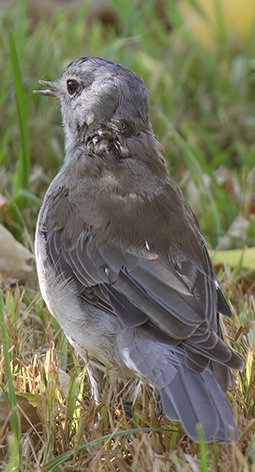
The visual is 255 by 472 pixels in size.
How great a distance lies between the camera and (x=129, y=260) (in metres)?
2.95

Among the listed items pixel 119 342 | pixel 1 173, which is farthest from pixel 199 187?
pixel 119 342

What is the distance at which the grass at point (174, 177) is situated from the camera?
2.61 metres

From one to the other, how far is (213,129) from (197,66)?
2.75 feet

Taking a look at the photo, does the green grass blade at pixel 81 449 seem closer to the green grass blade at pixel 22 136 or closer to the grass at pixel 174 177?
the grass at pixel 174 177

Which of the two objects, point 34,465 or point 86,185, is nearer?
point 34,465

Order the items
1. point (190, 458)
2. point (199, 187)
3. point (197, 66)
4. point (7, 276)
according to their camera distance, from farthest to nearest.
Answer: point (197, 66) < point (199, 187) < point (7, 276) < point (190, 458)

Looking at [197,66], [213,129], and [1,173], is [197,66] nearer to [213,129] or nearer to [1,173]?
[213,129]

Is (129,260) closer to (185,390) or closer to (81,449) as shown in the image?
(185,390)

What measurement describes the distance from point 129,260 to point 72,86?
1.34 meters

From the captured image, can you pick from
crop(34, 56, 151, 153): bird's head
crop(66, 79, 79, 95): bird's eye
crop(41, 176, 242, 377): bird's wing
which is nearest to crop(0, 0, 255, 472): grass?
crop(41, 176, 242, 377): bird's wing

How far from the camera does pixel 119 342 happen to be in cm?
286

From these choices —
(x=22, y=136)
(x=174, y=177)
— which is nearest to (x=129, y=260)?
(x=22, y=136)

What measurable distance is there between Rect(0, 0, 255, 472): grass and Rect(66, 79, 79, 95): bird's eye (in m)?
0.70

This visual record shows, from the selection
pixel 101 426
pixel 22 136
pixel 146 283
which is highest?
pixel 22 136
